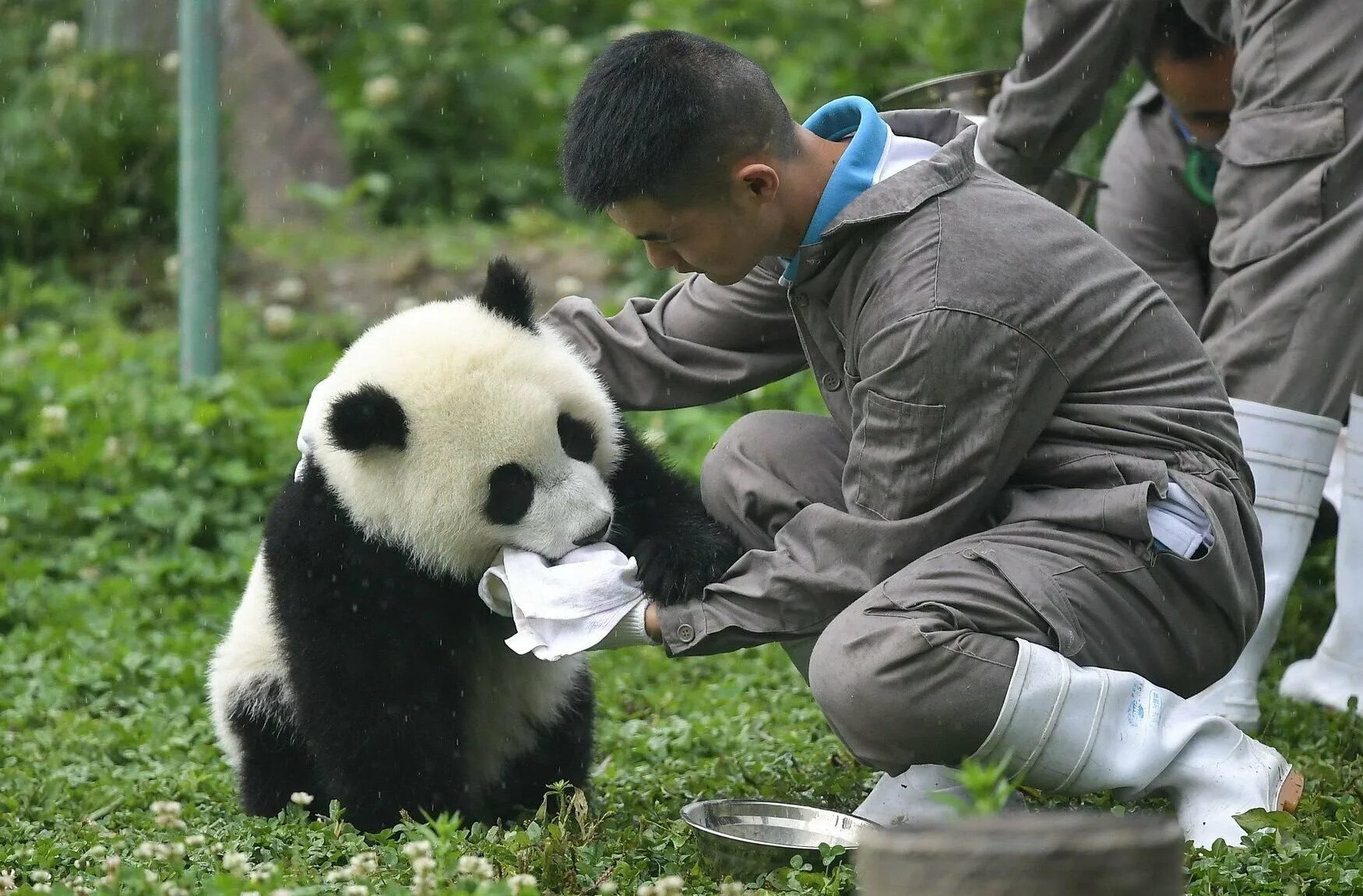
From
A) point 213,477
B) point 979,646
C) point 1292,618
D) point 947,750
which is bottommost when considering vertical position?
point 1292,618

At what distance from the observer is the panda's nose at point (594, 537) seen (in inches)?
126

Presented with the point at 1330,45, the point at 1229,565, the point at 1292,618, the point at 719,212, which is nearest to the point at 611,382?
the point at 719,212

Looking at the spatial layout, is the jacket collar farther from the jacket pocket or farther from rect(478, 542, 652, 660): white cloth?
rect(478, 542, 652, 660): white cloth

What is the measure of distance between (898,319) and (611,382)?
3.46ft

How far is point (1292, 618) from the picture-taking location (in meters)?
4.88

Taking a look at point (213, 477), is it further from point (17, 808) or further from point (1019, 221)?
point (1019, 221)

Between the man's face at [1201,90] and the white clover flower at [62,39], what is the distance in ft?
19.6

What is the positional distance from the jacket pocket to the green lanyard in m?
2.35

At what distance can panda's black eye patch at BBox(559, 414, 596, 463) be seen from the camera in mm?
3346

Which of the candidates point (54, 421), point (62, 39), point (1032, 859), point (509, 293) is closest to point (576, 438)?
point (509, 293)

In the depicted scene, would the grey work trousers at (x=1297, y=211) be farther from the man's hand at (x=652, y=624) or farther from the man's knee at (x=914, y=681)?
the man's hand at (x=652, y=624)

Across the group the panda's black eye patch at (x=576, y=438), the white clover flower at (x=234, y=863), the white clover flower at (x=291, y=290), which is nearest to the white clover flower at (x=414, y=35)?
the white clover flower at (x=291, y=290)

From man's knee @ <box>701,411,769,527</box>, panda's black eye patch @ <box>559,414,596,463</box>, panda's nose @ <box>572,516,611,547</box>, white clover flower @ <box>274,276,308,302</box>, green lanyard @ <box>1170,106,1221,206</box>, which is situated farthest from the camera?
white clover flower @ <box>274,276,308,302</box>

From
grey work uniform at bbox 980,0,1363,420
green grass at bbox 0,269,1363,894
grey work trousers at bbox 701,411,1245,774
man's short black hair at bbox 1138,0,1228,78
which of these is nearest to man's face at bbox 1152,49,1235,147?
man's short black hair at bbox 1138,0,1228,78
